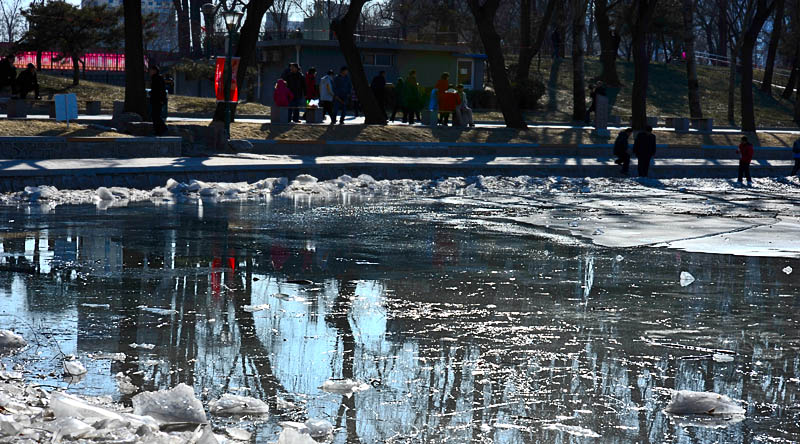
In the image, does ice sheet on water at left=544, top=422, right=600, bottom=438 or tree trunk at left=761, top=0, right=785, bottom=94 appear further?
tree trunk at left=761, top=0, right=785, bottom=94

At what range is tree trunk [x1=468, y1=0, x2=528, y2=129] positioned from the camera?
3278cm

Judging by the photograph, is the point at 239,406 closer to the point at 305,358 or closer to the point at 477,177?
the point at 305,358

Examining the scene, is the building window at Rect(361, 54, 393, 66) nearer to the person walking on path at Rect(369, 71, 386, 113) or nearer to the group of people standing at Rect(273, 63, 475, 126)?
the group of people standing at Rect(273, 63, 475, 126)

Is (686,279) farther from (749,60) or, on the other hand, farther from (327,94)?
(749,60)

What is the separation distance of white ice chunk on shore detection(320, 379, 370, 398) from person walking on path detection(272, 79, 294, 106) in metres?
24.3

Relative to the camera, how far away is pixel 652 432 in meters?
5.36

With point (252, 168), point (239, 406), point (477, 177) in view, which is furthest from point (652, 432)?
point (477, 177)

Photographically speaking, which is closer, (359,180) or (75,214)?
(75,214)

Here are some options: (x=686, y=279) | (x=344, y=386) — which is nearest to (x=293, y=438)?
(x=344, y=386)

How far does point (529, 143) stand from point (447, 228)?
16608mm

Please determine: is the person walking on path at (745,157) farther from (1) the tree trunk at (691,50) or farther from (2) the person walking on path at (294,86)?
(1) the tree trunk at (691,50)

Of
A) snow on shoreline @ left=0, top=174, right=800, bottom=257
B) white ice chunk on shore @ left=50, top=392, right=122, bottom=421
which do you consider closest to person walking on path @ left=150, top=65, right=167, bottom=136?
snow on shoreline @ left=0, top=174, right=800, bottom=257

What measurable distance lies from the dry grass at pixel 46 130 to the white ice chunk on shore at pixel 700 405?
18685 mm

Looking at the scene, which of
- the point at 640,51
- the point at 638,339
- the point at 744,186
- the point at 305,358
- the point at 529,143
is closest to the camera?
the point at 305,358
